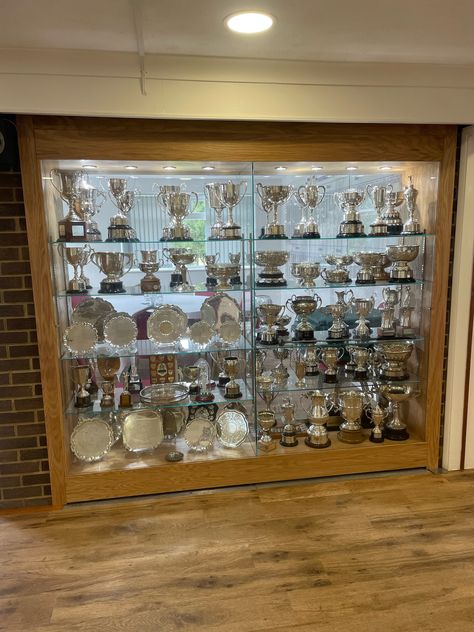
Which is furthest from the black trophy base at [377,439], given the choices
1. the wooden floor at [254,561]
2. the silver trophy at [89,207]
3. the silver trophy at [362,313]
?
the silver trophy at [89,207]

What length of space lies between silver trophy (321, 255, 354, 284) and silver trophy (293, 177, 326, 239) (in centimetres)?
18

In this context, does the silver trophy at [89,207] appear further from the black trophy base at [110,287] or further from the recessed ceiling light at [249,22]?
the recessed ceiling light at [249,22]

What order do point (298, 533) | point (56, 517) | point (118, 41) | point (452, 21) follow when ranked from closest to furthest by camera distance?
1. point (452, 21)
2. point (118, 41)
3. point (298, 533)
4. point (56, 517)

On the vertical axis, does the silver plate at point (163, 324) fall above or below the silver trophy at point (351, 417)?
above

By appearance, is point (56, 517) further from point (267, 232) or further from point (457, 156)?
point (457, 156)

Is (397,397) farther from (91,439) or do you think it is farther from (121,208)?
(121,208)

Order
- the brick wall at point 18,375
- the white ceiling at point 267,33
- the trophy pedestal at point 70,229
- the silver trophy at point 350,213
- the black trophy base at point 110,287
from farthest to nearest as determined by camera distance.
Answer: the silver trophy at point 350,213 < the black trophy base at point 110,287 < the trophy pedestal at point 70,229 < the brick wall at point 18,375 < the white ceiling at point 267,33

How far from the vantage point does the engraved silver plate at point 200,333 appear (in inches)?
98.0

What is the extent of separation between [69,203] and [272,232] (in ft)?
3.31

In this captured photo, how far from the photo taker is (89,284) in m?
2.36

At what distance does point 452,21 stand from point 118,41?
120 centimetres

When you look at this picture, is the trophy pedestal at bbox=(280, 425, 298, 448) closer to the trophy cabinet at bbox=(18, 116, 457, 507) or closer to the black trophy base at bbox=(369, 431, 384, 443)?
the trophy cabinet at bbox=(18, 116, 457, 507)

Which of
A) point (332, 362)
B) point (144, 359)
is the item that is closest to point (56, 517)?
point (144, 359)

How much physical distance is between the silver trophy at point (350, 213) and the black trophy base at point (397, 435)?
1.10 meters
